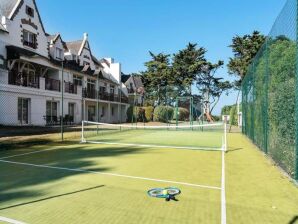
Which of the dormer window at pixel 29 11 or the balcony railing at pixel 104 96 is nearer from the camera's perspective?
the dormer window at pixel 29 11

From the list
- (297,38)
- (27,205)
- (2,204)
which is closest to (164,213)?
(27,205)

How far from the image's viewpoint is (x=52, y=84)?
2970cm

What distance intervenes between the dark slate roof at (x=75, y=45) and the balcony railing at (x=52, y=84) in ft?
32.5

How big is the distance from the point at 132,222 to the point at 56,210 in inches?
49.4

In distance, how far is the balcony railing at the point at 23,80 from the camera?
2439 cm

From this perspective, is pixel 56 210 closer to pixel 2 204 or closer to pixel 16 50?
pixel 2 204

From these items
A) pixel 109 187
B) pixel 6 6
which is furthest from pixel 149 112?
pixel 109 187

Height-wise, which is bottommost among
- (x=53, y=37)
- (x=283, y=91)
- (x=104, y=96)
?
(x=283, y=91)

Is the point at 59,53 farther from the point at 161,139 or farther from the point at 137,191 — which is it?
the point at 137,191

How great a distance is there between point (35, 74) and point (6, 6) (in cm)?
629

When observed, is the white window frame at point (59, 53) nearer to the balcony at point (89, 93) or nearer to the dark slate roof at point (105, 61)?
the balcony at point (89, 93)

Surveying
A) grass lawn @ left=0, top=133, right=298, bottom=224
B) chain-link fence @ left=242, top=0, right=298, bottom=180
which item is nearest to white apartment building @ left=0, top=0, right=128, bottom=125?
grass lawn @ left=0, top=133, right=298, bottom=224

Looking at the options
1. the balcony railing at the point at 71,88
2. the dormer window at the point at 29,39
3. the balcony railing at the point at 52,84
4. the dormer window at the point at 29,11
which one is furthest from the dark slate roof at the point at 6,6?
the balcony railing at the point at 71,88

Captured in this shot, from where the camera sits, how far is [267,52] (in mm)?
9828
